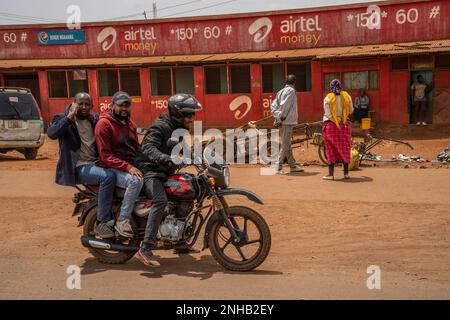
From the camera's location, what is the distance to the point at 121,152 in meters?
5.78

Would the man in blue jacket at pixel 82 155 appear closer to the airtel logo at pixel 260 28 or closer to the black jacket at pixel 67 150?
the black jacket at pixel 67 150

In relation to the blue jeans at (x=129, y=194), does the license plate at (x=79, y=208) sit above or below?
below

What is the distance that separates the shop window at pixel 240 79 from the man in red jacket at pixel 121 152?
16875mm

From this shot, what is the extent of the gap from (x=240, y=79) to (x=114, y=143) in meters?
17.1

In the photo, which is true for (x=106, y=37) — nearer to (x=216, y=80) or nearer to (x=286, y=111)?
(x=216, y=80)

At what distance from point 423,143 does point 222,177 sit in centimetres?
1319

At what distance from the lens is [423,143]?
A: 17.0m

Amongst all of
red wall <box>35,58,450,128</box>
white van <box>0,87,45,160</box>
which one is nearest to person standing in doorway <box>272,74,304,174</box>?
white van <box>0,87,45,160</box>

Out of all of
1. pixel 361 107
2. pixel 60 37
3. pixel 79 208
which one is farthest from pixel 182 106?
pixel 60 37

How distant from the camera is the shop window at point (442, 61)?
62.6 ft

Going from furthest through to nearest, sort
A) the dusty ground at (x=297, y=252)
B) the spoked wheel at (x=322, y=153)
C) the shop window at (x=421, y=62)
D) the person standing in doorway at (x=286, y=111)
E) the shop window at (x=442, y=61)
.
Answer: the shop window at (x=421, y=62)
the shop window at (x=442, y=61)
the spoked wheel at (x=322, y=153)
the person standing in doorway at (x=286, y=111)
the dusty ground at (x=297, y=252)

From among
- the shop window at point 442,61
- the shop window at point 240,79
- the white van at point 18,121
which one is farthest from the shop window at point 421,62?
the white van at point 18,121
